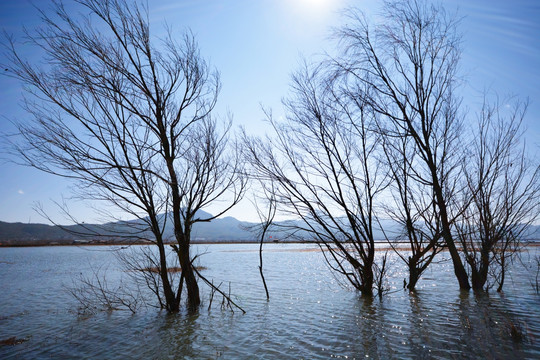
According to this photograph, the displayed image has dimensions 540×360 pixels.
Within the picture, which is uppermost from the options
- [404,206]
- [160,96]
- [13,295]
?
[160,96]

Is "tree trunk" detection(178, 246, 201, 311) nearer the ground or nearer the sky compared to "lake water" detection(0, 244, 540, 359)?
nearer the sky

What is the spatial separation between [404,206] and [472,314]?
364 centimetres

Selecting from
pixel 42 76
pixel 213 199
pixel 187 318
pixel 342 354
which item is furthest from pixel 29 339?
pixel 342 354

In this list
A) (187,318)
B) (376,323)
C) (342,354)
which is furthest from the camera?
(187,318)

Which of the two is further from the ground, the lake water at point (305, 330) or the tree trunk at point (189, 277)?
the tree trunk at point (189, 277)

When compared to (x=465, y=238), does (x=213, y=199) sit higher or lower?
higher

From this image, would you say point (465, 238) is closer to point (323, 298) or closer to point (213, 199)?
point (323, 298)

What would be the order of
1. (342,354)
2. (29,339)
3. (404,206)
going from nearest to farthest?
(342,354), (29,339), (404,206)

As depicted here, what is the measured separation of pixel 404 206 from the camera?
1042cm

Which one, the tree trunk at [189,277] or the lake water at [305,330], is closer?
the lake water at [305,330]

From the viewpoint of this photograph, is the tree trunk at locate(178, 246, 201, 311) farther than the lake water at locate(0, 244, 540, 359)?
Yes

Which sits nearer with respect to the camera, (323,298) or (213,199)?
(213,199)

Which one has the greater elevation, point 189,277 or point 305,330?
point 189,277

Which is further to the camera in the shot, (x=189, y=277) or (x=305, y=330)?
(x=189, y=277)
